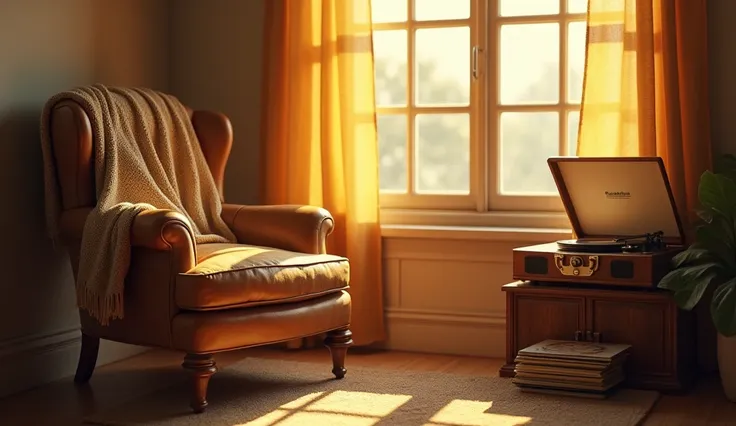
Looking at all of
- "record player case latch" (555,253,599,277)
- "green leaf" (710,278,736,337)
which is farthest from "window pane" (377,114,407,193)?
"green leaf" (710,278,736,337)

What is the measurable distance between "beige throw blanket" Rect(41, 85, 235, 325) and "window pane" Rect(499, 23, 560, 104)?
1.34 metres

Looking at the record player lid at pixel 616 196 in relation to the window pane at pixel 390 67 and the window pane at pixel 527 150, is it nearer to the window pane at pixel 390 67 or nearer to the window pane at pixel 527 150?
the window pane at pixel 527 150

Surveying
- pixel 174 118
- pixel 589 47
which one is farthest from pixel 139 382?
pixel 589 47

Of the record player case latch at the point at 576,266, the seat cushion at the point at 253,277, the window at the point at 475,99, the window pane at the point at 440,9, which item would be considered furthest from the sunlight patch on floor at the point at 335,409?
the window pane at the point at 440,9

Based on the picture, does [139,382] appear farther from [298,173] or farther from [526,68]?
[526,68]

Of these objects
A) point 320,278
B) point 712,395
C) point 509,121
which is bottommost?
point 712,395

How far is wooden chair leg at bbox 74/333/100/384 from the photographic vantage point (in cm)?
374

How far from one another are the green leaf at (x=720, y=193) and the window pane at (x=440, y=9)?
55.9 inches

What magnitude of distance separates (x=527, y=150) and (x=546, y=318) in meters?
0.91

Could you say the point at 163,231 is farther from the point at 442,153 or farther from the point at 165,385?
the point at 442,153

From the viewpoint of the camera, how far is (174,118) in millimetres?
4086

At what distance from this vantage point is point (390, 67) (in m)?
4.54

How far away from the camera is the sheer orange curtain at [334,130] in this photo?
4340 mm

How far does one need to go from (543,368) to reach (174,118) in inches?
69.7
